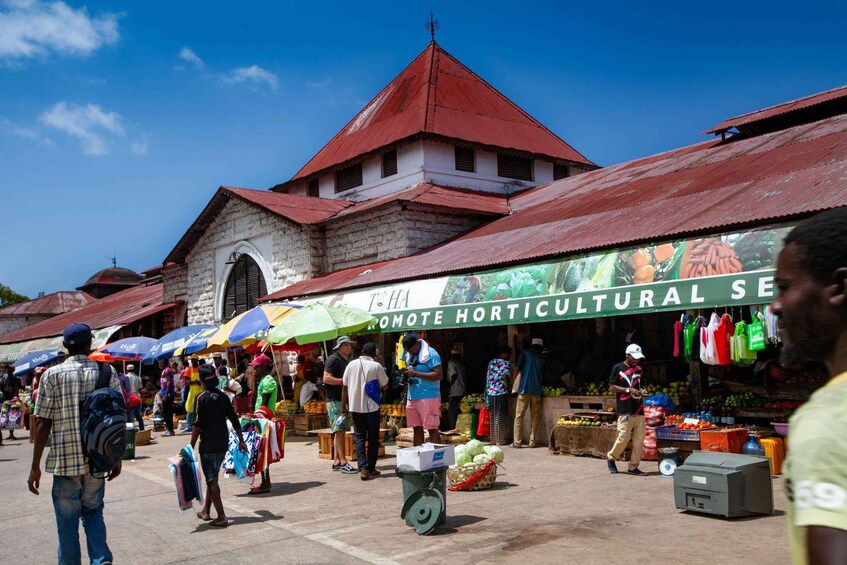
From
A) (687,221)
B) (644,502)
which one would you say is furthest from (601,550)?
(687,221)

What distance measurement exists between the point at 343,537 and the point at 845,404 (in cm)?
625

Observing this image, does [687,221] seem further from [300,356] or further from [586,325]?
[300,356]

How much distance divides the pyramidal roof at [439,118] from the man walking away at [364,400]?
12.9m

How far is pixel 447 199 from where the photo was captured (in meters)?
20.5

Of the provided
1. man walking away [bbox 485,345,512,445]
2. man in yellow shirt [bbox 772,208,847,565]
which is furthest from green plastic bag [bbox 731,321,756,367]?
man in yellow shirt [bbox 772,208,847,565]

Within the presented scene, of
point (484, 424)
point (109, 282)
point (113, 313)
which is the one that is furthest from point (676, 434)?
point (109, 282)

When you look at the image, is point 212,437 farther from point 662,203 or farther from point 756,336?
point 662,203

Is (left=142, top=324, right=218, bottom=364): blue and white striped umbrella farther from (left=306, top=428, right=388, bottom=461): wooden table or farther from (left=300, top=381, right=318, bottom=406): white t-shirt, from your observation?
(left=306, top=428, right=388, bottom=461): wooden table

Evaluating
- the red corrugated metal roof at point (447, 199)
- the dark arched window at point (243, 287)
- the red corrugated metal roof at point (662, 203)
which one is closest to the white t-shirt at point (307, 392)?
the red corrugated metal roof at point (662, 203)

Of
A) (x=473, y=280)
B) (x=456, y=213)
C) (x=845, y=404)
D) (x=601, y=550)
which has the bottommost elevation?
(x=601, y=550)

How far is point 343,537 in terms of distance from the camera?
24.0 feet

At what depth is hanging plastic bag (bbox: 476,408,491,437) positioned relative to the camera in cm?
1430

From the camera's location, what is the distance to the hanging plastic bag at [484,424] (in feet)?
46.9

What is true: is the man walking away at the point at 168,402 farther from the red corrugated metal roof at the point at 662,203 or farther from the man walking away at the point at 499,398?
the man walking away at the point at 499,398
